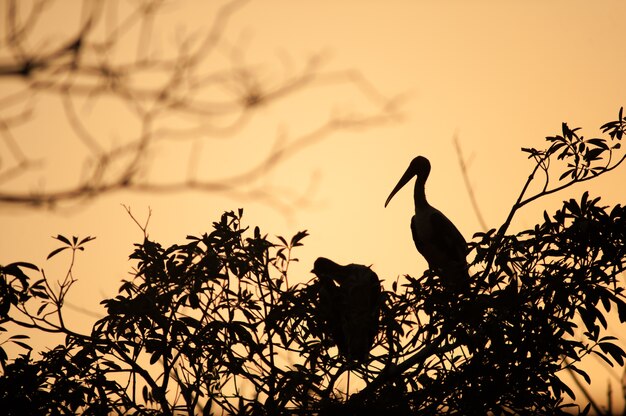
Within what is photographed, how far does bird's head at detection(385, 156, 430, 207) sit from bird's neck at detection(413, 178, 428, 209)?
0.16 feet

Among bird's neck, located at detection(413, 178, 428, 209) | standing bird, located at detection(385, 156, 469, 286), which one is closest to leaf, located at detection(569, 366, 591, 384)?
standing bird, located at detection(385, 156, 469, 286)

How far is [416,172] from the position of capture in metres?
10.7

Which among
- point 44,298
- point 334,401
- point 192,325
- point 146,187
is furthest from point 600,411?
point 44,298

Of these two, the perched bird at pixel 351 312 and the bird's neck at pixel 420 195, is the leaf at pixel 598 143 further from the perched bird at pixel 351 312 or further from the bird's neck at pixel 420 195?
the bird's neck at pixel 420 195

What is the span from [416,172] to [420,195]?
44 centimetres

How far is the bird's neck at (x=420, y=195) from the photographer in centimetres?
1033

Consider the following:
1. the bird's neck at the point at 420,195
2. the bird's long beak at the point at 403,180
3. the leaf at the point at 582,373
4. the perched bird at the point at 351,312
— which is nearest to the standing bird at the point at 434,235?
the bird's neck at the point at 420,195

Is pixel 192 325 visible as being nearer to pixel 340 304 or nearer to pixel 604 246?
pixel 340 304

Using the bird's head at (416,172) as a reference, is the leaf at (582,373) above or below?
below

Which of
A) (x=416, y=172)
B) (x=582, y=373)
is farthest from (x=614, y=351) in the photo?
(x=416, y=172)

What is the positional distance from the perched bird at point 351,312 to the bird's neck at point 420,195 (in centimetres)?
325

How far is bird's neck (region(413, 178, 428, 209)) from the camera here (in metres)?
10.3

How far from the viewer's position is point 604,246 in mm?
6059

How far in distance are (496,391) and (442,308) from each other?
0.65 meters
